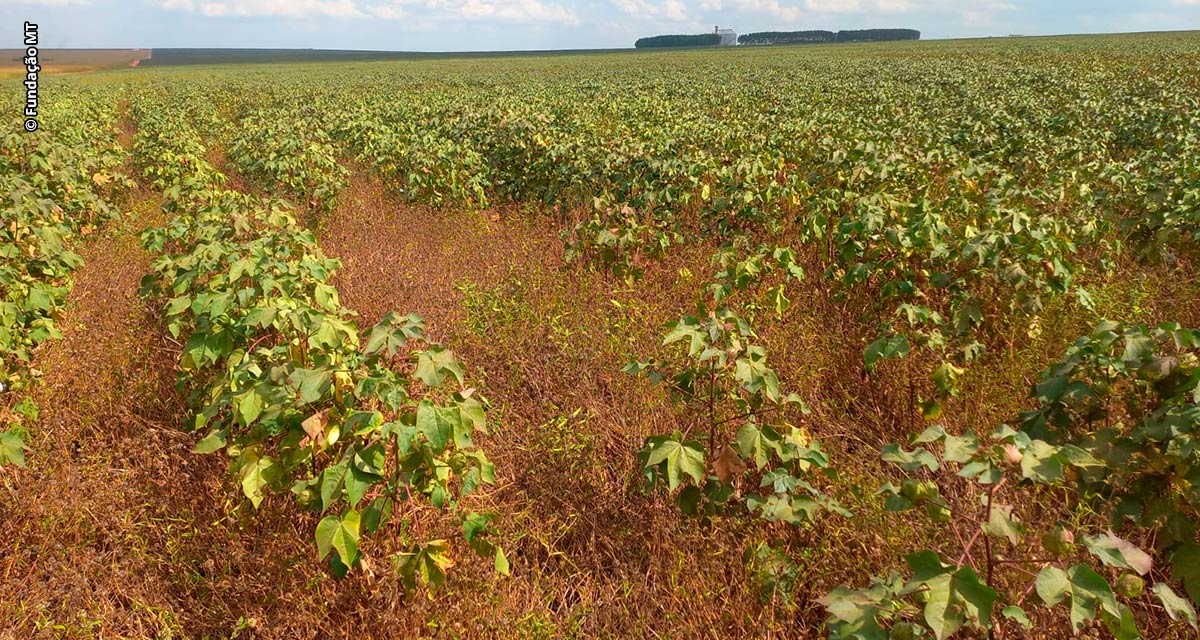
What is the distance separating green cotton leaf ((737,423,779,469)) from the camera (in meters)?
2.22

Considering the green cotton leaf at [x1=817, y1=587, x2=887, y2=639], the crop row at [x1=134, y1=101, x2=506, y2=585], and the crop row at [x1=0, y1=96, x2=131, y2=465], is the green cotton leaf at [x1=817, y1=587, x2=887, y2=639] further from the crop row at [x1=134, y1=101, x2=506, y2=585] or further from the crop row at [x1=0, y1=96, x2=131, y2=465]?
the crop row at [x1=0, y1=96, x2=131, y2=465]

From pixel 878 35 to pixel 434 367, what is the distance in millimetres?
120253

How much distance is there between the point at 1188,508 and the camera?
2.14 m

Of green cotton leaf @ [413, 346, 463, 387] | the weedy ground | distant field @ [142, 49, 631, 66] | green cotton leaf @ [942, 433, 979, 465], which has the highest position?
distant field @ [142, 49, 631, 66]

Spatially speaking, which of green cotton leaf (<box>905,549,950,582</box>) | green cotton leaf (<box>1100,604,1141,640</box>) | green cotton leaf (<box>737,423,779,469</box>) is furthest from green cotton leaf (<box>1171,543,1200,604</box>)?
green cotton leaf (<box>737,423,779,469</box>)

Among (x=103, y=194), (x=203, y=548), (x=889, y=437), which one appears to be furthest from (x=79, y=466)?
(x=103, y=194)

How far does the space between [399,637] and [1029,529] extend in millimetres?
2139

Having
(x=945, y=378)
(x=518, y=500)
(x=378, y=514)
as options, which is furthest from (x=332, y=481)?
(x=945, y=378)

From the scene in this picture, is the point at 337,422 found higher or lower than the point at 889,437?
higher

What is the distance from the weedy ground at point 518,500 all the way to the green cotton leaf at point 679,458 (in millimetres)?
389

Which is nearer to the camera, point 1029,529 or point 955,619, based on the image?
point 955,619

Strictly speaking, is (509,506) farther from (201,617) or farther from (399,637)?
(201,617)

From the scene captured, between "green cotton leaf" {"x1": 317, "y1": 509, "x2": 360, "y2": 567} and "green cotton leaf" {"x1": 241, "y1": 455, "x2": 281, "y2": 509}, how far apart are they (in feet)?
1.01

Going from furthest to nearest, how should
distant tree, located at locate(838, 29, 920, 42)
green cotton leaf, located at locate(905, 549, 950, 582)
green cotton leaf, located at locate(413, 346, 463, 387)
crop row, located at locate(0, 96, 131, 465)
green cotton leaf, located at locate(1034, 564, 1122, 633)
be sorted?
distant tree, located at locate(838, 29, 920, 42) < crop row, located at locate(0, 96, 131, 465) < green cotton leaf, located at locate(413, 346, 463, 387) < green cotton leaf, located at locate(905, 549, 950, 582) < green cotton leaf, located at locate(1034, 564, 1122, 633)
